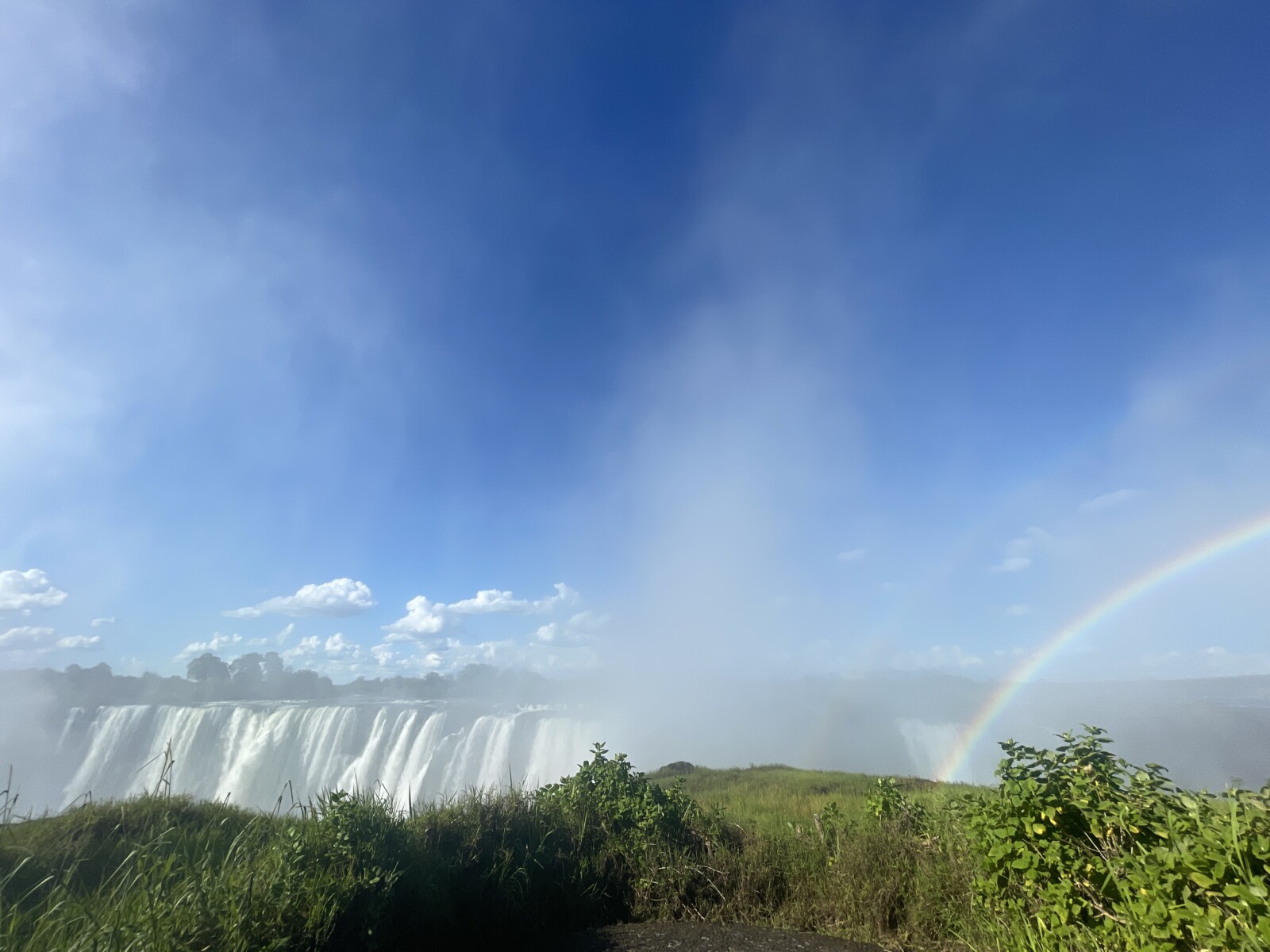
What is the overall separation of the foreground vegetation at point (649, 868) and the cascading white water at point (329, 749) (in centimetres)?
3375

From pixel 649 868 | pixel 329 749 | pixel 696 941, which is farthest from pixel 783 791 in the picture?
pixel 329 749

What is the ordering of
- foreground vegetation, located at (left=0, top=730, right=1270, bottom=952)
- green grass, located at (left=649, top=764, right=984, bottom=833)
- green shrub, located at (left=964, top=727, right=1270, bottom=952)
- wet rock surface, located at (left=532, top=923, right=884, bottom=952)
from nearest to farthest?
green shrub, located at (left=964, top=727, right=1270, bottom=952) < foreground vegetation, located at (left=0, top=730, right=1270, bottom=952) < wet rock surface, located at (left=532, top=923, right=884, bottom=952) < green grass, located at (left=649, top=764, right=984, bottom=833)

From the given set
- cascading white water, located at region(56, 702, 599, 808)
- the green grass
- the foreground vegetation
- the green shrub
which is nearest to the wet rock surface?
the foreground vegetation

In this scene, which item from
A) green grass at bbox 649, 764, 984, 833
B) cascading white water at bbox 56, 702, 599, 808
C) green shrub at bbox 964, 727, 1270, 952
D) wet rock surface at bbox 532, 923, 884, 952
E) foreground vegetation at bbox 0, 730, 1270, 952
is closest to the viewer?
green shrub at bbox 964, 727, 1270, 952

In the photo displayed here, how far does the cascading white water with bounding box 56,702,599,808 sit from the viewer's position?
3984 centimetres

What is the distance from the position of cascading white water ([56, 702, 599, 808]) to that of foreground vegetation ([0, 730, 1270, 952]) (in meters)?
33.8

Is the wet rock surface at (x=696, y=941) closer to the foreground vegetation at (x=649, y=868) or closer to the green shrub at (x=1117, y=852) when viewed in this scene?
the foreground vegetation at (x=649, y=868)

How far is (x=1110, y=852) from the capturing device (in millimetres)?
3812

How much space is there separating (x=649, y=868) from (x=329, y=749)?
44843 mm

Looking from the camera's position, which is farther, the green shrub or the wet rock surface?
the wet rock surface

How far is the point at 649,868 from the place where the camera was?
261 inches

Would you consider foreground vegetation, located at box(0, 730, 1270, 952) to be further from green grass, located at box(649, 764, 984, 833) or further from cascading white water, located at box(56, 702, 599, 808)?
cascading white water, located at box(56, 702, 599, 808)

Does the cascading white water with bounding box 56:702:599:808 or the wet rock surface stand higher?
the cascading white water with bounding box 56:702:599:808

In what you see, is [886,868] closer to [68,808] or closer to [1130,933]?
[1130,933]
